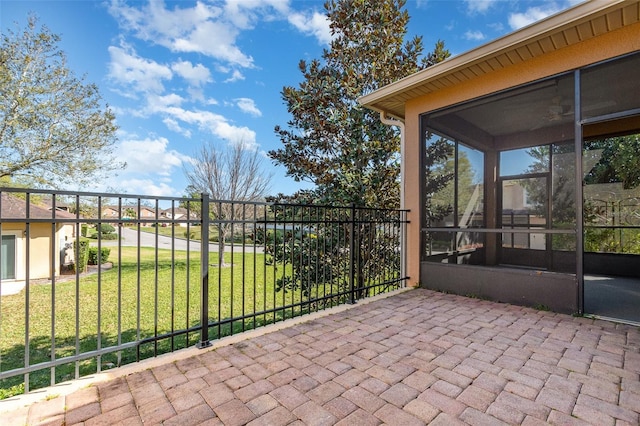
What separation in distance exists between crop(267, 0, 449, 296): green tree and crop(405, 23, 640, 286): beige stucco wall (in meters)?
0.86

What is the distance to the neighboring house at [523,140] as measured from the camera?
329 cm

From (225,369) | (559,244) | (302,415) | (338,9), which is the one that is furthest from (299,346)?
(338,9)

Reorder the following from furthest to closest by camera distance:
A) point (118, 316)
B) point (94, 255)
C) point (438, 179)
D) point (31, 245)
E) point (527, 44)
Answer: point (94, 255)
point (31, 245)
point (438, 179)
point (527, 44)
point (118, 316)

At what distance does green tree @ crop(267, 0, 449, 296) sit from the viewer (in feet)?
19.0

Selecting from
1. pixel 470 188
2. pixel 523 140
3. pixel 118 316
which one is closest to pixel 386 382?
pixel 118 316

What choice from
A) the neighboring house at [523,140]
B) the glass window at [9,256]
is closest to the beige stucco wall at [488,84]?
the neighboring house at [523,140]

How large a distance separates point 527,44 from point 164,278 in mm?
13472

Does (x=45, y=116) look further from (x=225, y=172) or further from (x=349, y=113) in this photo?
(x=349, y=113)

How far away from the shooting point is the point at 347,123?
5820 mm

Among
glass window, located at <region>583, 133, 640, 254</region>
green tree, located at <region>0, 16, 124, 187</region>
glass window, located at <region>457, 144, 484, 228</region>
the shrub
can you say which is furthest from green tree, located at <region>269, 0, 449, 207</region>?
the shrub

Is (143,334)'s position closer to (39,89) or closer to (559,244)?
(559,244)

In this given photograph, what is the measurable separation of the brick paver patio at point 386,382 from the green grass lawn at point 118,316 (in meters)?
0.43

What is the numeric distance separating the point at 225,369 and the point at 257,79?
13.1 metres

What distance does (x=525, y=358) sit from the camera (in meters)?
2.38
